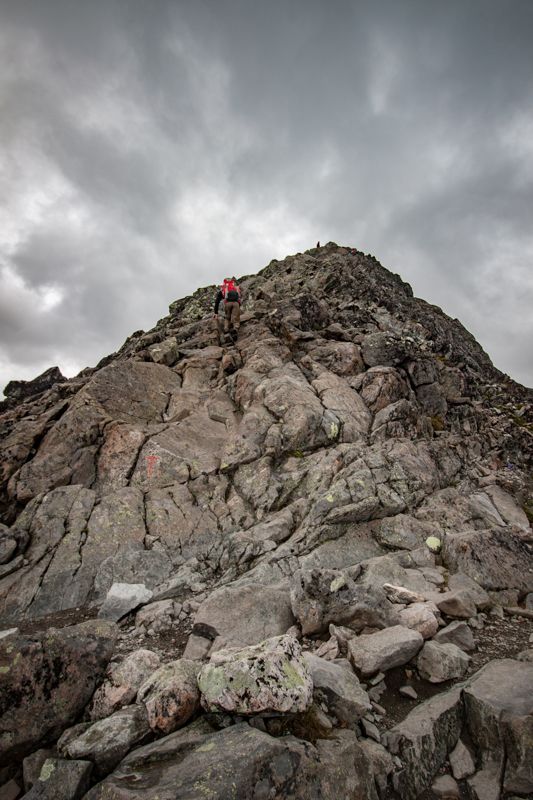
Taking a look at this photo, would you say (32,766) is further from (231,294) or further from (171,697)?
(231,294)

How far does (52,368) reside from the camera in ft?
148

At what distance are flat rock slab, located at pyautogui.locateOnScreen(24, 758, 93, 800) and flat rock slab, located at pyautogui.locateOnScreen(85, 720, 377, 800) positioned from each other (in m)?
0.49

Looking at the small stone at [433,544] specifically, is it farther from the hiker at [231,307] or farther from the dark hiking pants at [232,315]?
the dark hiking pants at [232,315]

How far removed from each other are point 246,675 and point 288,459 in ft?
55.7

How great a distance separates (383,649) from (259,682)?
449 centimetres

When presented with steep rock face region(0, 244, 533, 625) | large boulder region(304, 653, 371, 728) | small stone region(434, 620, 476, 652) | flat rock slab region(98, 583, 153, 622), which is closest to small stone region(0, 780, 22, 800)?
large boulder region(304, 653, 371, 728)

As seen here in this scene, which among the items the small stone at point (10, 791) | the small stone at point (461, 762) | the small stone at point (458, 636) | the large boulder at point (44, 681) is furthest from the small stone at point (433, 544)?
the small stone at point (10, 791)

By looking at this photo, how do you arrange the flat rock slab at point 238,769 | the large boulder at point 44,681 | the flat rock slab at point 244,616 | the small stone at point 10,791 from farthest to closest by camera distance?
the flat rock slab at point 244,616 < the large boulder at point 44,681 < the small stone at point 10,791 < the flat rock slab at point 238,769

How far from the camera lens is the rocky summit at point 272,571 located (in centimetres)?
645

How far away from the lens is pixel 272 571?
53.6ft

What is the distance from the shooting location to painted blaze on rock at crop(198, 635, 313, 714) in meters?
6.45

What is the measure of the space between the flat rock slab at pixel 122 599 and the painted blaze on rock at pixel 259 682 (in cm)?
983

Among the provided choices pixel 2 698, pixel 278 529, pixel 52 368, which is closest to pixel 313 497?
pixel 278 529

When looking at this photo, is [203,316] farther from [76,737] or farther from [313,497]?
[76,737]
